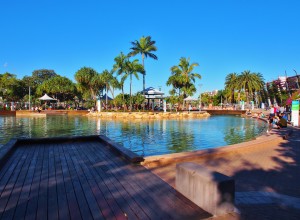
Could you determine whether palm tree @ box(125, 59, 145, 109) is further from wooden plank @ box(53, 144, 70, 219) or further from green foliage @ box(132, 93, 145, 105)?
wooden plank @ box(53, 144, 70, 219)

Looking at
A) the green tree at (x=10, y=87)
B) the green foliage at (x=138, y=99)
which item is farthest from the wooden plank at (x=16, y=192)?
the green tree at (x=10, y=87)

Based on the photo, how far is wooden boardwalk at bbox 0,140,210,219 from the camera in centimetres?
346

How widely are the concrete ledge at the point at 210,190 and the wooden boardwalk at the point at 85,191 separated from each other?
0.42ft

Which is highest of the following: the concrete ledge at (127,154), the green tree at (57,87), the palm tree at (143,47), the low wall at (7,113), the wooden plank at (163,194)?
the palm tree at (143,47)

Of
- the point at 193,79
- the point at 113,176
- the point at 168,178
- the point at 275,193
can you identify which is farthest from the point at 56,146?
the point at 193,79

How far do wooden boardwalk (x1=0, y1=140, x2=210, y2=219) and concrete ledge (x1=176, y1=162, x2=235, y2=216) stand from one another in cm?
13

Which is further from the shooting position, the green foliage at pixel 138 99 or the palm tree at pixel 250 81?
the palm tree at pixel 250 81

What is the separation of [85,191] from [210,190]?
212 cm

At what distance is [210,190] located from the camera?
3.48 m

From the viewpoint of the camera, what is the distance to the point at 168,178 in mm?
5305

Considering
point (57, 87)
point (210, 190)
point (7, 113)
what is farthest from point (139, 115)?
point (210, 190)

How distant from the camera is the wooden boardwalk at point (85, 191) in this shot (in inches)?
136

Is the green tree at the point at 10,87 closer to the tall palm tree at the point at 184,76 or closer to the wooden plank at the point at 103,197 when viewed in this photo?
the tall palm tree at the point at 184,76

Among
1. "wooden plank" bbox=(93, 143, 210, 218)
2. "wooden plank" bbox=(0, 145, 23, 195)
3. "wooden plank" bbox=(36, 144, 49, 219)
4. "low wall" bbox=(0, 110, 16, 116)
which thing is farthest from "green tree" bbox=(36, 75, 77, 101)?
"wooden plank" bbox=(93, 143, 210, 218)
